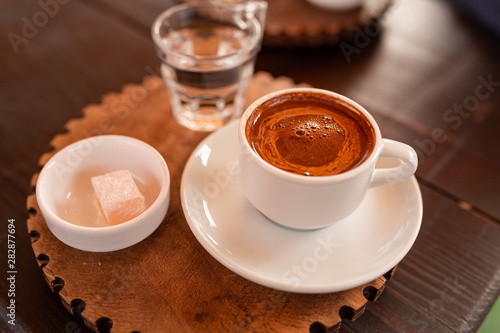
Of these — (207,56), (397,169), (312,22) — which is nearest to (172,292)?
(397,169)

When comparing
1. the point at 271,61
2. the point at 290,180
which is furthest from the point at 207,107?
the point at 290,180

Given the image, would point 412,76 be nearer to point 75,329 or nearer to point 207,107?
point 207,107

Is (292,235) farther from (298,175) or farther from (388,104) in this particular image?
(388,104)

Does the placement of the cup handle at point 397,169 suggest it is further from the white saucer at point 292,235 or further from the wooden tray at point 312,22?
the wooden tray at point 312,22

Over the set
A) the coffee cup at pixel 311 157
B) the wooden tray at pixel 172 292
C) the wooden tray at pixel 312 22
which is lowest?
the wooden tray at pixel 172 292

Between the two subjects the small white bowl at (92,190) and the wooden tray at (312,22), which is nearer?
the small white bowl at (92,190)

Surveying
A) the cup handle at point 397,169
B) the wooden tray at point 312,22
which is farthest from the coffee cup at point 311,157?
the wooden tray at point 312,22
